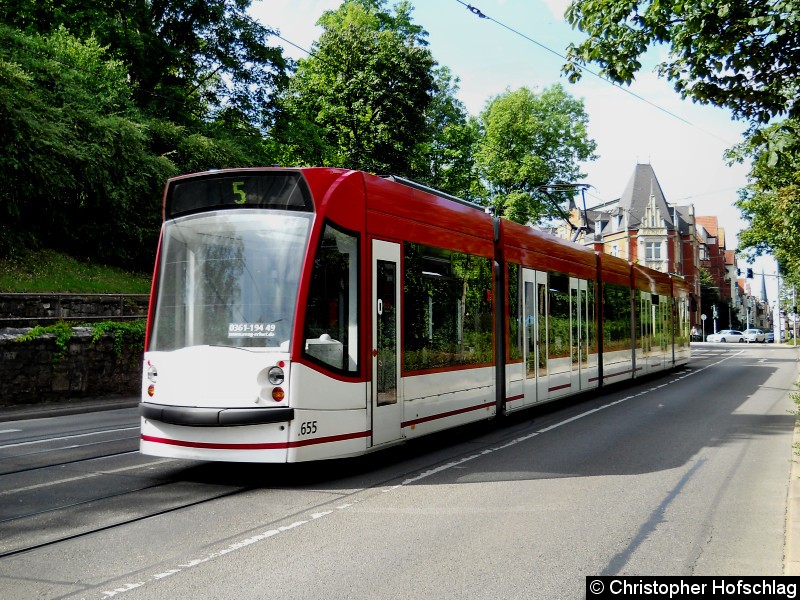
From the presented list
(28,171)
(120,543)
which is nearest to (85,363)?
(28,171)

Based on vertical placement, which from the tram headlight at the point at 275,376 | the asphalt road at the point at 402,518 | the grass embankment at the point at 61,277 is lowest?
the asphalt road at the point at 402,518

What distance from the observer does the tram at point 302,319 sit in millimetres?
7223

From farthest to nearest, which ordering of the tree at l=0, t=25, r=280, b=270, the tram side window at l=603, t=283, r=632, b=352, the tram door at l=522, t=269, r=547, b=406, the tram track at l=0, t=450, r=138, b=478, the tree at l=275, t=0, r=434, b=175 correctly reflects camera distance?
the tree at l=275, t=0, r=434, b=175 < the tree at l=0, t=25, r=280, b=270 < the tram side window at l=603, t=283, r=632, b=352 < the tram door at l=522, t=269, r=547, b=406 < the tram track at l=0, t=450, r=138, b=478

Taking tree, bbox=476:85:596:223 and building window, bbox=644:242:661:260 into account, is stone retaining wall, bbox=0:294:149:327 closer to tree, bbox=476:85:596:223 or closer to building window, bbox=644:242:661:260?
tree, bbox=476:85:596:223

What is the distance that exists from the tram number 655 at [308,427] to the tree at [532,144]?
37883mm

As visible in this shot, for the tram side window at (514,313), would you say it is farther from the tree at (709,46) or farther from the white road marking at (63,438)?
the white road marking at (63,438)

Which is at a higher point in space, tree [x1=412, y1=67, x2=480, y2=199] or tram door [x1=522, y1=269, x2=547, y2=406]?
tree [x1=412, y1=67, x2=480, y2=199]

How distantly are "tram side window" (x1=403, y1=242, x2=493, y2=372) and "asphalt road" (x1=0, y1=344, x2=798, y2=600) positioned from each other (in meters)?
1.22

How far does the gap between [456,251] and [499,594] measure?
6.34 m

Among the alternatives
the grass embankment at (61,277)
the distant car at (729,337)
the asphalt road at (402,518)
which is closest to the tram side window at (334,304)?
the asphalt road at (402,518)

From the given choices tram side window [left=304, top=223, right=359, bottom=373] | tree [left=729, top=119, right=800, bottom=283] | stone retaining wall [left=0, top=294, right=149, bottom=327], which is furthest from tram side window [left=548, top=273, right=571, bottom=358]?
stone retaining wall [left=0, top=294, right=149, bottom=327]

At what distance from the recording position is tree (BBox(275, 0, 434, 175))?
114 ft

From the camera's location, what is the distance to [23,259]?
23.1 m

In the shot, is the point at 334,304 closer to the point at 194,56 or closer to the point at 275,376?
the point at 275,376
